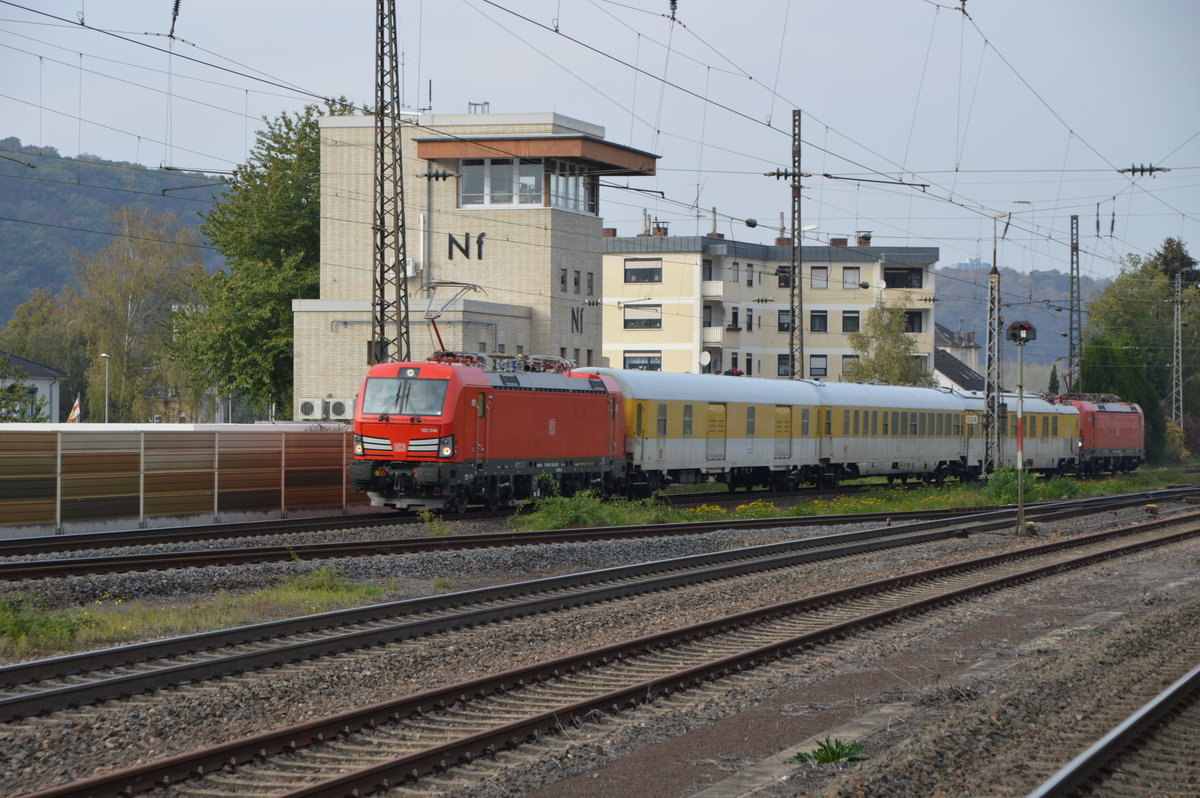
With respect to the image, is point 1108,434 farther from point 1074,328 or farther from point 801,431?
point 801,431

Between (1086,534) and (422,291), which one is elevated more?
(422,291)

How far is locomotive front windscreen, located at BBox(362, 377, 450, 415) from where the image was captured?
26.4m

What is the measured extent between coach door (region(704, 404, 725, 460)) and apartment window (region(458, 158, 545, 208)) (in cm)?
1876

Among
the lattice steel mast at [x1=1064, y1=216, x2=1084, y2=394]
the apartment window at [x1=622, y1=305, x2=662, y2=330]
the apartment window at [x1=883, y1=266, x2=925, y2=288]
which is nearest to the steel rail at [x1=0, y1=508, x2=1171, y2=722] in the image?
the lattice steel mast at [x1=1064, y1=216, x2=1084, y2=394]

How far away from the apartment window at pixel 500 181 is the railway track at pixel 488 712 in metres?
37.1

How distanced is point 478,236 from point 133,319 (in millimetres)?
46699

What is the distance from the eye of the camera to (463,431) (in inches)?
1042

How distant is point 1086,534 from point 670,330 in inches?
2085

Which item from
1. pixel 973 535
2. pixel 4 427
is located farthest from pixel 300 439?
pixel 973 535

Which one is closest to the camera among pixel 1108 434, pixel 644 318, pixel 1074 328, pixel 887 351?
pixel 1108 434

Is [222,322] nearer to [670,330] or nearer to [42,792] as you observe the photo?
[670,330]

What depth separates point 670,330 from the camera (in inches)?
3177

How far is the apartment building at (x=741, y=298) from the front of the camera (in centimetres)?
8038

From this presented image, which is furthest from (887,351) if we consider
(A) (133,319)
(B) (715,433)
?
(A) (133,319)
